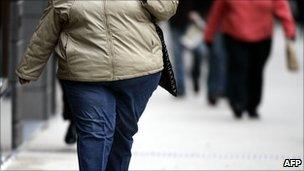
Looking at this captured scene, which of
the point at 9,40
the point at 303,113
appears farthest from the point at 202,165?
the point at 303,113

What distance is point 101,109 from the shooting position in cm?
518

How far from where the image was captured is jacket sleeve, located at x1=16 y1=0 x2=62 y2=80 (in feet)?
17.0

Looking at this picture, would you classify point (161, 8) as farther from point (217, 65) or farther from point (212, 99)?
point (217, 65)

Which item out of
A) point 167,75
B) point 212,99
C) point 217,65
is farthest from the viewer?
point 217,65

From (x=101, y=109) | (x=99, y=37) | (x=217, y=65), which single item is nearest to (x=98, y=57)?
(x=99, y=37)

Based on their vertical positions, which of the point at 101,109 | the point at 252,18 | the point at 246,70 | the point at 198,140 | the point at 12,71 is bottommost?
the point at 246,70

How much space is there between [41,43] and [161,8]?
725mm

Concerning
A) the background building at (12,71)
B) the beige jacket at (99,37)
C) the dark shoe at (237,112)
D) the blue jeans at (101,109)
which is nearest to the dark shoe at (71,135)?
the background building at (12,71)

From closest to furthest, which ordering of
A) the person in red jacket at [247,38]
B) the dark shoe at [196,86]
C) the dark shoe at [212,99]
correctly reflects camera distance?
the person in red jacket at [247,38]
the dark shoe at [212,99]
the dark shoe at [196,86]

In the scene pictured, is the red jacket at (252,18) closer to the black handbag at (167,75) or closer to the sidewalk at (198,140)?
the sidewalk at (198,140)

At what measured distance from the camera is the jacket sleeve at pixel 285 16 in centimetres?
943

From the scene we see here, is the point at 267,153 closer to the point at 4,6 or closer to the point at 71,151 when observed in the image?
the point at 71,151

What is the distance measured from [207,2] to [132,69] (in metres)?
7.57

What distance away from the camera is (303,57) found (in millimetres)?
18281
